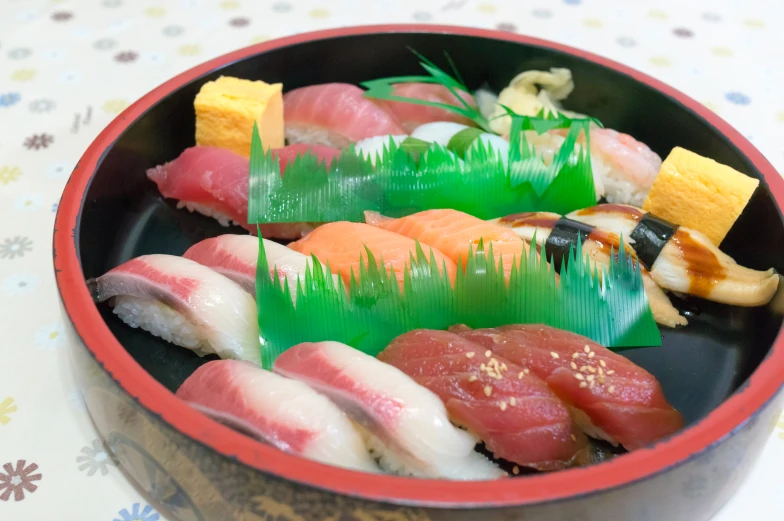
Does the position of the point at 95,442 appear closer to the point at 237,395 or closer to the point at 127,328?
the point at 127,328

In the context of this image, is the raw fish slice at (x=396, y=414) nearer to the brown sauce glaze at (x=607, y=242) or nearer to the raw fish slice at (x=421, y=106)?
the brown sauce glaze at (x=607, y=242)

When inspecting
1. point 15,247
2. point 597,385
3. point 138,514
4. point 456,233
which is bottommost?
point 138,514

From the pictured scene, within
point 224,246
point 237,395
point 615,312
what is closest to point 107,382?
point 237,395

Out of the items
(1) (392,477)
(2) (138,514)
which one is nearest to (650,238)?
(1) (392,477)

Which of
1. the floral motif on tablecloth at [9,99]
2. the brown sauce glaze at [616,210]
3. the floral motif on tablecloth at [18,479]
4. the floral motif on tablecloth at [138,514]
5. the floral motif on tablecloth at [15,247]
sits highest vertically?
the brown sauce glaze at [616,210]

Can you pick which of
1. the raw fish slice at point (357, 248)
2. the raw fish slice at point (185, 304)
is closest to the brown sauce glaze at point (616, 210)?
the raw fish slice at point (357, 248)

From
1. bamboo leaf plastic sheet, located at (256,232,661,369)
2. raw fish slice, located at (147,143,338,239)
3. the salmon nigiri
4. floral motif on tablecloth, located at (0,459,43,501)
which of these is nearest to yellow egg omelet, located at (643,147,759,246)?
bamboo leaf plastic sheet, located at (256,232,661,369)

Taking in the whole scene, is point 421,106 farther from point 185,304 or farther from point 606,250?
point 185,304

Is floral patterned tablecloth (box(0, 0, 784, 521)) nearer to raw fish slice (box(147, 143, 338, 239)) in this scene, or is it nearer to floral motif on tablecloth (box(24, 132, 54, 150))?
floral motif on tablecloth (box(24, 132, 54, 150))
